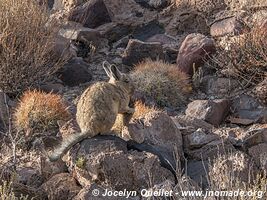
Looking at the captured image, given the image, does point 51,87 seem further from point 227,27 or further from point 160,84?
Result: point 227,27

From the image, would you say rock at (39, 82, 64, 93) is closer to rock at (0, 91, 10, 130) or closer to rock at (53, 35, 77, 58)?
rock at (53, 35, 77, 58)

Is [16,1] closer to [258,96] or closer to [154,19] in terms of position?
[154,19]

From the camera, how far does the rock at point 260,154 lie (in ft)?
19.6

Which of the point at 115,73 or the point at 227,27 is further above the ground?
the point at 115,73

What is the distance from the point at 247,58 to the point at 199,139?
377 centimetres

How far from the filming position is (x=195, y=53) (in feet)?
34.7

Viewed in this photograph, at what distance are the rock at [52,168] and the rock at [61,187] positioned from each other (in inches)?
7.5

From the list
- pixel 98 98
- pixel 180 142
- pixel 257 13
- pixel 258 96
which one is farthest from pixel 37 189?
pixel 257 13

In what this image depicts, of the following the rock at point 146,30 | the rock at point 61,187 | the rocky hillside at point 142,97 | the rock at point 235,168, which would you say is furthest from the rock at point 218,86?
the rock at point 61,187

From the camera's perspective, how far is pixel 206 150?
6504mm

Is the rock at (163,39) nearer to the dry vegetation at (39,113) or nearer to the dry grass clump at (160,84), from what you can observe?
the dry grass clump at (160,84)

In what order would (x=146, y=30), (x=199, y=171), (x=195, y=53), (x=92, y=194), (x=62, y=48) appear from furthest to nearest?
(x=146, y=30) < (x=62, y=48) < (x=195, y=53) < (x=199, y=171) < (x=92, y=194)

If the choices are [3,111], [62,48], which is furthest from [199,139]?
[62,48]

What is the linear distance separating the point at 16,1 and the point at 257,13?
4.09 meters
